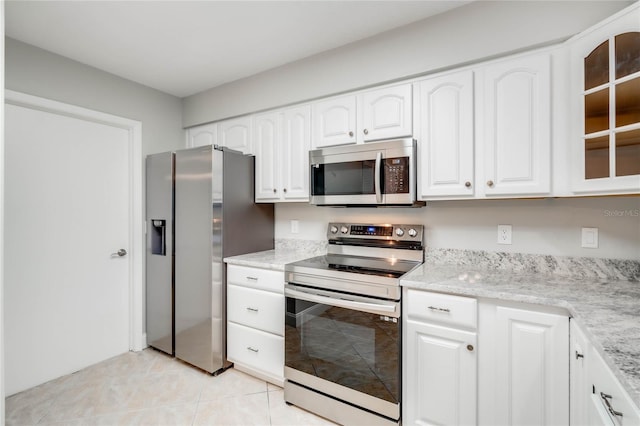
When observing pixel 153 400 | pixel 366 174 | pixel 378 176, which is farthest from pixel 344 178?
pixel 153 400

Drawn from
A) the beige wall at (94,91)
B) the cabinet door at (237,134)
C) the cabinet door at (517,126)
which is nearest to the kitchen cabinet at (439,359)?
the cabinet door at (517,126)

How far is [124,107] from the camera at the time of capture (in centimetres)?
278

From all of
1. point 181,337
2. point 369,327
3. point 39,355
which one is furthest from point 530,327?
point 39,355

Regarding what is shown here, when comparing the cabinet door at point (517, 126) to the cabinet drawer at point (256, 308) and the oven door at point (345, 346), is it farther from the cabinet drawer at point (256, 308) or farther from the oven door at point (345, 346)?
the cabinet drawer at point (256, 308)

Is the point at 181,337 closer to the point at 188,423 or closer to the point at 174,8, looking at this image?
the point at 188,423

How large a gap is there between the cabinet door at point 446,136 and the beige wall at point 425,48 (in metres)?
0.13

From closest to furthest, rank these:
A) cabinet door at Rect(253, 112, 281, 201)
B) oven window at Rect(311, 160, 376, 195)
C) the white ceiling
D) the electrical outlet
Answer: the white ceiling < the electrical outlet < oven window at Rect(311, 160, 376, 195) < cabinet door at Rect(253, 112, 281, 201)

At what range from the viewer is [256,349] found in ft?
7.59

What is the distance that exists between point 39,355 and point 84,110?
73.6 inches

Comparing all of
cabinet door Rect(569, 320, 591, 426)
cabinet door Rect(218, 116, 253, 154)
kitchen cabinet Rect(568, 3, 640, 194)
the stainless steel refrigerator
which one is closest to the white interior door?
the stainless steel refrigerator

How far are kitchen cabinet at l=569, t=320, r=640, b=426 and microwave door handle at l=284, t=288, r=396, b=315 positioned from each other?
0.76 m

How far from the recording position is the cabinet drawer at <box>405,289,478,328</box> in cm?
153

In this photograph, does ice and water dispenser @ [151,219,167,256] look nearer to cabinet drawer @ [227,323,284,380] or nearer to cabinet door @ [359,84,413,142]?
cabinet drawer @ [227,323,284,380]

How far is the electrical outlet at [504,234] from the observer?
6.42 ft
